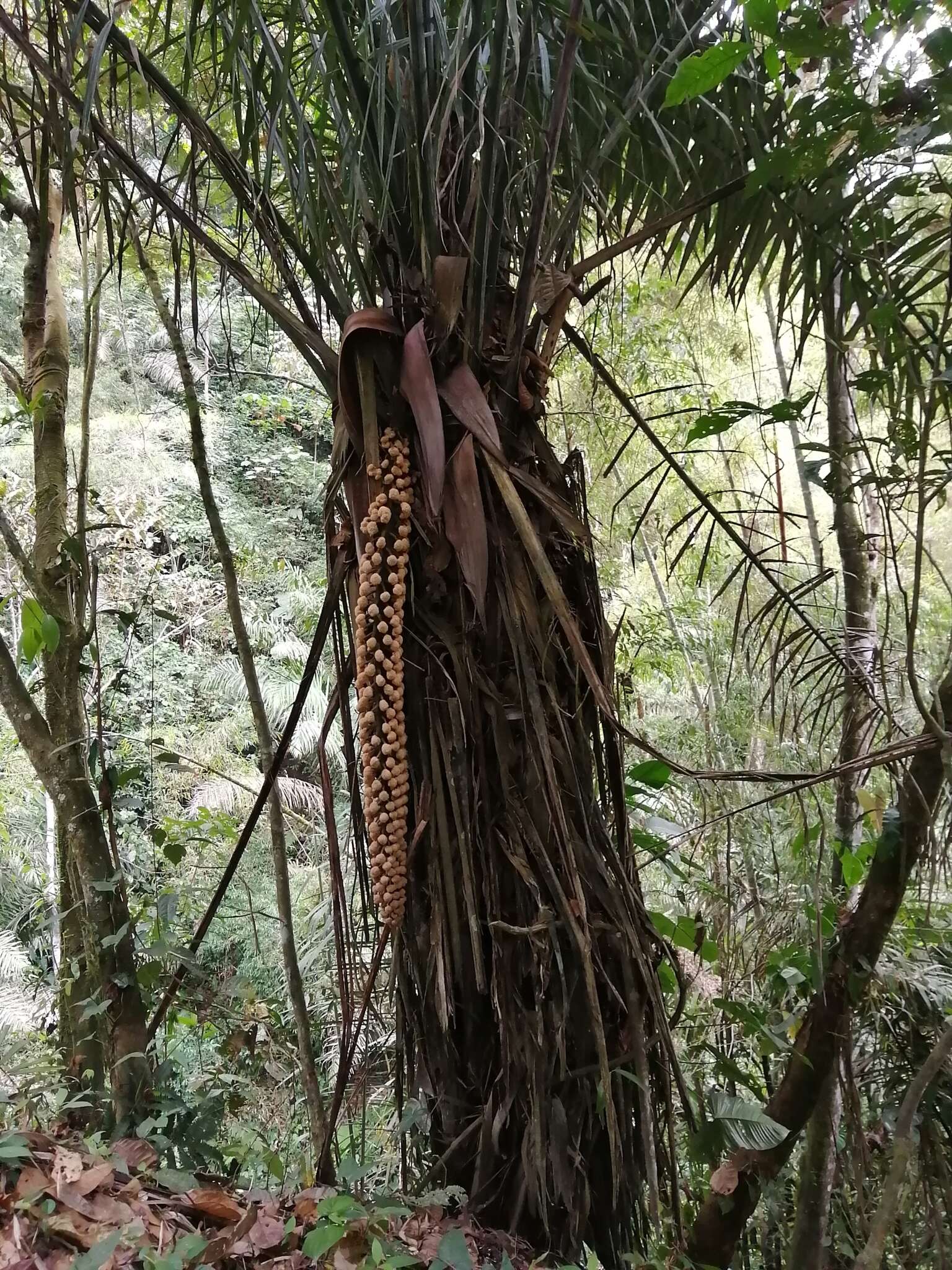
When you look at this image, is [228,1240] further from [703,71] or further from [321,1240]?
[703,71]

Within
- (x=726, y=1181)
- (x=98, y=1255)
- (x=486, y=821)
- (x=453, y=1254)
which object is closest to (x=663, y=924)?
(x=726, y=1181)

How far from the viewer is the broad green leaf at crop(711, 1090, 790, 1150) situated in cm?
103

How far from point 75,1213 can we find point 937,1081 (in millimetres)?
1172

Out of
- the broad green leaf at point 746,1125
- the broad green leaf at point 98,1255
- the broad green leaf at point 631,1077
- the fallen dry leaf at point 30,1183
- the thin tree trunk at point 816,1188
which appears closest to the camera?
the broad green leaf at point 98,1255

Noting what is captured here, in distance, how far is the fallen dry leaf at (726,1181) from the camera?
1.05 meters

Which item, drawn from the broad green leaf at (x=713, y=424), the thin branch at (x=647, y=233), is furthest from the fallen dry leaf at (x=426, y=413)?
the broad green leaf at (x=713, y=424)

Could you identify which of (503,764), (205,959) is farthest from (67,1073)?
(205,959)

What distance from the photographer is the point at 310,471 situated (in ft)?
18.8

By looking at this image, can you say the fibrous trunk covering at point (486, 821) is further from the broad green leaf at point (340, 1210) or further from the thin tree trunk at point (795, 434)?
the thin tree trunk at point (795, 434)

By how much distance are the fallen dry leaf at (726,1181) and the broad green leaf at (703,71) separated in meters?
1.18

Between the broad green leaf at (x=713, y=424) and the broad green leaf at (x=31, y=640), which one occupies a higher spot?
the broad green leaf at (x=713, y=424)

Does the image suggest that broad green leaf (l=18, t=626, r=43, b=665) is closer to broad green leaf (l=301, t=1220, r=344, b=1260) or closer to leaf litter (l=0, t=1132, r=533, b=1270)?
leaf litter (l=0, t=1132, r=533, b=1270)

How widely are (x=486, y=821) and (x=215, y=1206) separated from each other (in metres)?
0.46

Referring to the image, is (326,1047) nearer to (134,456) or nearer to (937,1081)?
(937,1081)
